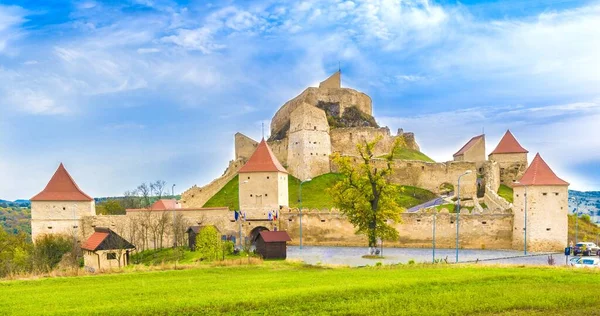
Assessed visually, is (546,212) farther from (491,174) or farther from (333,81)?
(333,81)

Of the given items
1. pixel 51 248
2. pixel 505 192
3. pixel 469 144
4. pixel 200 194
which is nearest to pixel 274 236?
pixel 51 248

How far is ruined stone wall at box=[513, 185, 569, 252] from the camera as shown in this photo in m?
34.5

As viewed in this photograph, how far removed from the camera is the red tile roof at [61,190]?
41.5 meters

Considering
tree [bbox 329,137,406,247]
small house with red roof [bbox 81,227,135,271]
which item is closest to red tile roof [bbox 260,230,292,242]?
tree [bbox 329,137,406,247]

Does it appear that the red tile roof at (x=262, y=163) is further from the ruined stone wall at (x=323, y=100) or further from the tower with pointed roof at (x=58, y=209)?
the ruined stone wall at (x=323, y=100)

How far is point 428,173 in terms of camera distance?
56812mm

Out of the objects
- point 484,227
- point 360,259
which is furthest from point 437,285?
point 484,227

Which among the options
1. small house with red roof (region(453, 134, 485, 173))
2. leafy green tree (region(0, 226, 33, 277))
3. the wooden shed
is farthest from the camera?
small house with red roof (region(453, 134, 485, 173))

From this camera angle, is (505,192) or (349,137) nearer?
(505,192)

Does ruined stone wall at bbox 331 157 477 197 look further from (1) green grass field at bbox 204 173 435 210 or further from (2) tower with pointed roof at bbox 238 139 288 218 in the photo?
(2) tower with pointed roof at bbox 238 139 288 218

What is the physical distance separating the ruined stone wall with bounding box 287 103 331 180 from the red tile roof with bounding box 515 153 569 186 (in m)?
26.5

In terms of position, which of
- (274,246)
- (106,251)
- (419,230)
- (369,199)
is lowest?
(106,251)

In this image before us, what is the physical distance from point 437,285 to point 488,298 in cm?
259

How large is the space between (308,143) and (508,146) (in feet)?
75.8
